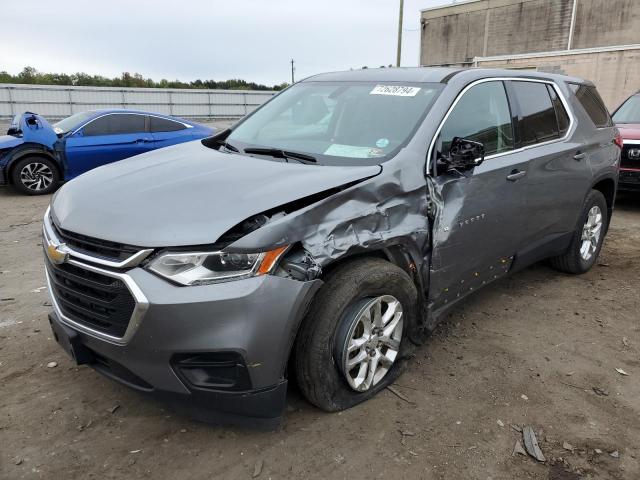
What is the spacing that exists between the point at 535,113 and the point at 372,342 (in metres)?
2.38

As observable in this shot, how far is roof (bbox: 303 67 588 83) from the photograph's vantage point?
347 cm

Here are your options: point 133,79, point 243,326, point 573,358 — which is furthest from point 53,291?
point 133,79

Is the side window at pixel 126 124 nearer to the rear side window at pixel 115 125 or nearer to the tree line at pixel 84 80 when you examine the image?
the rear side window at pixel 115 125

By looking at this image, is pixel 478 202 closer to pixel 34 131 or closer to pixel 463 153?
pixel 463 153

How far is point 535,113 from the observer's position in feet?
13.0

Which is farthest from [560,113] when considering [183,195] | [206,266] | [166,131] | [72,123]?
[72,123]

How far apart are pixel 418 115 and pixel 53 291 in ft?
7.51

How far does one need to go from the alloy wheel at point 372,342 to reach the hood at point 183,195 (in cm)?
70

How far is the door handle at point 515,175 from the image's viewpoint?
3.52 meters

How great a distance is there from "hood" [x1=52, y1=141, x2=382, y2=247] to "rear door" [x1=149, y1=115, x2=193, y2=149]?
22.7ft

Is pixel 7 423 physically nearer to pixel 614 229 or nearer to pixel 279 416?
pixel 279 416

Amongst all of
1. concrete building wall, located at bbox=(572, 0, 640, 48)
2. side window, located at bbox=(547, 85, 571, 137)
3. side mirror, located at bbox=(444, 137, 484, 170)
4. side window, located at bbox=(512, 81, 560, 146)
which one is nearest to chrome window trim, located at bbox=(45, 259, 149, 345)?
side mirror, located at bbox=(444, 137, 484, 170)

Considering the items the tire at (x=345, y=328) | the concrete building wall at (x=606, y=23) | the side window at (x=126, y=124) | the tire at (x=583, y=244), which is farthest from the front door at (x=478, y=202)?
the concrete building wall at (x=606, y=23)

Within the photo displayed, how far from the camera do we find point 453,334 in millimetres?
3732
